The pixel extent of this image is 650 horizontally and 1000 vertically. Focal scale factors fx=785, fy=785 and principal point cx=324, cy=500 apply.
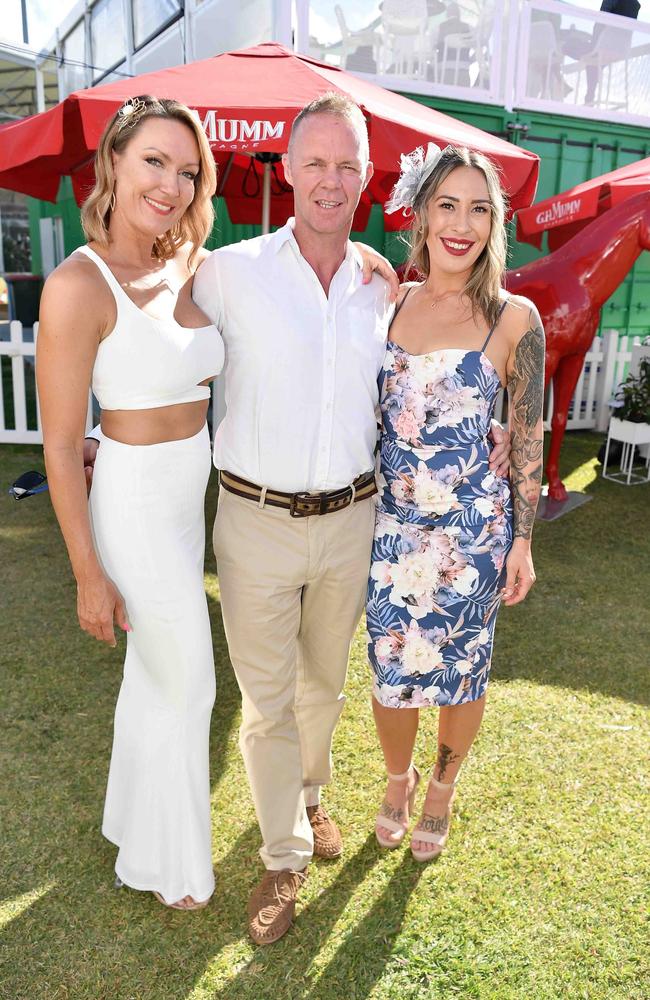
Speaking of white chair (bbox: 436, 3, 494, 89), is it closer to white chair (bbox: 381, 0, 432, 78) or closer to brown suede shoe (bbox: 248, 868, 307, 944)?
Answer: white chair (bbox: 381, 0, 432, 78)

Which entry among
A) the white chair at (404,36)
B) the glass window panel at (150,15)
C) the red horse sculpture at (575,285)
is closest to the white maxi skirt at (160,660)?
the red horse sculpture at (575,285)

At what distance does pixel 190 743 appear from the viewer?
84.0 inches

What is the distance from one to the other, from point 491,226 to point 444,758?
1.64 meters

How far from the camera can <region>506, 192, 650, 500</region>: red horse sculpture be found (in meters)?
5.80

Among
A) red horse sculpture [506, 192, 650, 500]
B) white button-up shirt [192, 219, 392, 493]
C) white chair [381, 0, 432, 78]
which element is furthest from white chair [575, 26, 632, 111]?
white button-up shirt [192, 219, 392, 493]

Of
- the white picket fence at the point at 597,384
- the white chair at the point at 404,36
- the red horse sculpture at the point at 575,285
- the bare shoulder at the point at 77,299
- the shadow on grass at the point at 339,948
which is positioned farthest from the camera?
the white chair at the point at 404,36

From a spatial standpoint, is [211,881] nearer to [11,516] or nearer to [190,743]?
[190,743]

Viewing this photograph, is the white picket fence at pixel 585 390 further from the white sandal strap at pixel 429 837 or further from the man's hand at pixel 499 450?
the white sandal strap at pixel 429 837

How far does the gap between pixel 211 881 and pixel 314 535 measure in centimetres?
104

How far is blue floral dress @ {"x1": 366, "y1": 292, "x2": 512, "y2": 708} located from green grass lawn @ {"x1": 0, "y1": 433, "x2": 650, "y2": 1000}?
582 mm

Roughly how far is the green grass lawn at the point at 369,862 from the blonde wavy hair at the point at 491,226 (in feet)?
5.51

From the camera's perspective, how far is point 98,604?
1972 millimetres

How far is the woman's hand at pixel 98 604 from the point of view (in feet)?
6.44

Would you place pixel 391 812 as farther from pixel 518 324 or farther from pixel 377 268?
pixel 377 268
